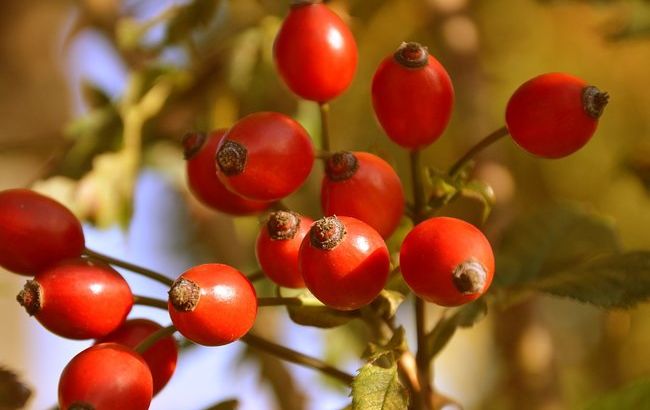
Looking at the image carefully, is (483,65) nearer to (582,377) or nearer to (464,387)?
(582,377)

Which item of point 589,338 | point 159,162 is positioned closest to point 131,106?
point 159,162

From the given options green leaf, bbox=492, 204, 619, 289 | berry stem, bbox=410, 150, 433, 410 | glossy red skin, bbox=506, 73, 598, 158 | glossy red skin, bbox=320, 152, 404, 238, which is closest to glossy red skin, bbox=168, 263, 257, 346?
glossy red skin, bbox=320, 152, 404, 238

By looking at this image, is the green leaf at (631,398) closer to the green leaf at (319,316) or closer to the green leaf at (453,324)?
the green leaf at (453,324)

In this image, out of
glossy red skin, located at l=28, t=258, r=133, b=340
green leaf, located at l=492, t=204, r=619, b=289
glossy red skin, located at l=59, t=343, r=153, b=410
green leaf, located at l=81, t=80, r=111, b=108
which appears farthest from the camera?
green leaf, located at l=81, t=80, r=111, b=108

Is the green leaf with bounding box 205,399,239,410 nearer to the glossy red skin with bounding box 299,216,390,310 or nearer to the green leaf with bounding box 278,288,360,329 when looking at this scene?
the green leaf with bounding box 278,288,360,329

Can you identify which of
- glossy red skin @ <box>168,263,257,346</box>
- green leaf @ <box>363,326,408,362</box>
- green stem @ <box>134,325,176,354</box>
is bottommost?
green leaf @ <box>363,326,408,362</box>

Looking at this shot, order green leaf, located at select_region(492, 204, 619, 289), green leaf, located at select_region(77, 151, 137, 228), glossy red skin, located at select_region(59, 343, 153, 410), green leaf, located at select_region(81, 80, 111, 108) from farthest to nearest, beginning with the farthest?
green leaf, located at select_region(81, 80, 111, 108), green leaf, located at select_region(77, 151, 137, 228), green leaf, located at select_region(492, 204, 619, 289), glossy red skin, located at select_region(59, 343, 153, 410)

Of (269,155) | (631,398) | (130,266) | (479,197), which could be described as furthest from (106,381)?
(631,398)
